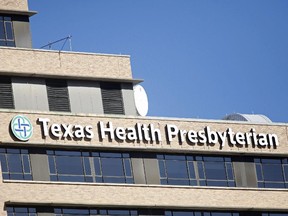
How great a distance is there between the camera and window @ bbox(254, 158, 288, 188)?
104 meters

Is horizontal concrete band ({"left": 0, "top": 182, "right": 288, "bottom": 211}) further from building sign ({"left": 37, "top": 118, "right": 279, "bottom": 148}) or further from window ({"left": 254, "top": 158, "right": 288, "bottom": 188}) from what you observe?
building sign ({"left": 37, "top": 118, "right": 279, "bottom": 148})

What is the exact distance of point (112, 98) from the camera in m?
101

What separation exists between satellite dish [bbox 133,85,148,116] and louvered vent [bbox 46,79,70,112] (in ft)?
17.2

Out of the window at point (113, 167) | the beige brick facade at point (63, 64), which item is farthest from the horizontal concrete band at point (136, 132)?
the beige brick facade at point (63, 64)

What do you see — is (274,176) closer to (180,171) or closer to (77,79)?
(180,171)

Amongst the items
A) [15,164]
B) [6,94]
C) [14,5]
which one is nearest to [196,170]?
[15,164]

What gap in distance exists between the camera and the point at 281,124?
4141 inches

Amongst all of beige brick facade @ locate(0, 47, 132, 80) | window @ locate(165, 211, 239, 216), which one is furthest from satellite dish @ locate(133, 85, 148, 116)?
window @ locate(165, 211, 239, 216)

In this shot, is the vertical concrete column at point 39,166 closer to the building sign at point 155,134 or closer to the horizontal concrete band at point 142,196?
the horizontal concrete band at point 142,196

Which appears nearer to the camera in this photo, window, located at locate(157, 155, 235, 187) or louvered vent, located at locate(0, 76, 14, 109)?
louvered vent, located at locate(0, 76, 14, 109)

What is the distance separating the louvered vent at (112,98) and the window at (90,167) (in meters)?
3.78

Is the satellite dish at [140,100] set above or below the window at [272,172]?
above

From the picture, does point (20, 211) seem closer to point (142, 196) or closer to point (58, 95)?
point (142, 196)

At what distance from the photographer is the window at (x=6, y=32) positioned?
99.2 metres
